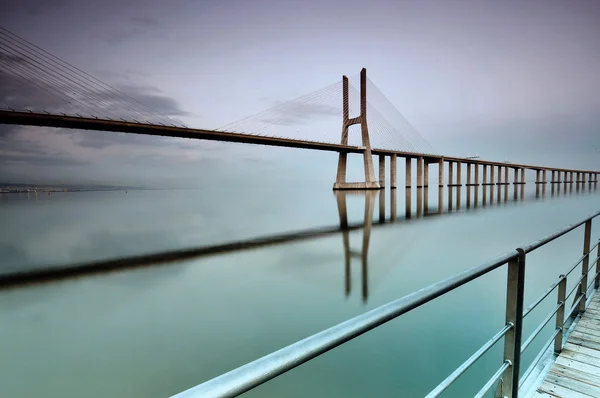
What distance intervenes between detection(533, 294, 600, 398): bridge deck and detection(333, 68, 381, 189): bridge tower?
1311 inches

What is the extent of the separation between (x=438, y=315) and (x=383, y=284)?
1650 millimetres

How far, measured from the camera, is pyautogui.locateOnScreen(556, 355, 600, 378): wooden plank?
179 centimetres

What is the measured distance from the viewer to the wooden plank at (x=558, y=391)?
1.60 metres

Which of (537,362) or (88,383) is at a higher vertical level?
(537,362)

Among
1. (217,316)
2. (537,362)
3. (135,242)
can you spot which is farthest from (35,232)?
(537,362)

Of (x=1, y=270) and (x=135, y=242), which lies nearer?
(x=1, y=270)

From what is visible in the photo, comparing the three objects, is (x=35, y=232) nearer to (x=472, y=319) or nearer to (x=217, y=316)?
(x=217, y=316)

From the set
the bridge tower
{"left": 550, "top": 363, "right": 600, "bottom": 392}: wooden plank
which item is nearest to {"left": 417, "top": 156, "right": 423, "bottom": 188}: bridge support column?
the bridge tower

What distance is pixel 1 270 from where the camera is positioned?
26.1 feet

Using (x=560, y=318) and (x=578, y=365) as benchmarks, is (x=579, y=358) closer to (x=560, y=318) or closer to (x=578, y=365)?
(x=578, y=365)

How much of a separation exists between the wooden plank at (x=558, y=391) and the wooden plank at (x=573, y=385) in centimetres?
2

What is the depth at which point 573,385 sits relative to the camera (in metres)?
1.68

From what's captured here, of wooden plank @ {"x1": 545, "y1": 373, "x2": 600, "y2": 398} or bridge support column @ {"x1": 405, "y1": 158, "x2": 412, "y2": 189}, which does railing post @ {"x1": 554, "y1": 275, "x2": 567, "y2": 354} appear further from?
bridge support column @ {"x1": 405, "y1": 158, "x2": 412, "y2": 189}

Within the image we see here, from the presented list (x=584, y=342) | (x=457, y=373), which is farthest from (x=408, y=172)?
(x=457, y=373)
